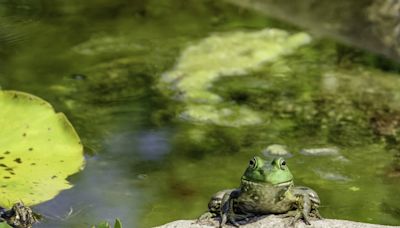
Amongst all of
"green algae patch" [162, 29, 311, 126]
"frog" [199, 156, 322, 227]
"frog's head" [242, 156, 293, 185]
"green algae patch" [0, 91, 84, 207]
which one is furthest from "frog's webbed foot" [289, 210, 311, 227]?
"green algae patch" [162, 29, 311, 126]

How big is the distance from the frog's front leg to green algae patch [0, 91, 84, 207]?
28.0 inches

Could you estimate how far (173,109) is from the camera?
4.39m

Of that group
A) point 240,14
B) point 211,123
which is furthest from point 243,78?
point 240,14

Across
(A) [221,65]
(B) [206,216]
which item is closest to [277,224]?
(B) [206,216]

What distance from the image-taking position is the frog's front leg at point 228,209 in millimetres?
2986

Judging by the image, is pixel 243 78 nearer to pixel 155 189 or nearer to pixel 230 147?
pixel 230 147

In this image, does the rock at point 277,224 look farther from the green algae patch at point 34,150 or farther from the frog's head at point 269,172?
the green algae patch at point 34,150

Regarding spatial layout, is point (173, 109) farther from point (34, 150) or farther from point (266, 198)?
point (266, 198)

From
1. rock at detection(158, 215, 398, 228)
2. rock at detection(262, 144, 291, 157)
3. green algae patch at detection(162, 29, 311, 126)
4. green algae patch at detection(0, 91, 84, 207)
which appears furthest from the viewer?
green algae patch at detection(162, 29, 311, 126)

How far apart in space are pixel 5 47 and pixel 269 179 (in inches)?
97.1

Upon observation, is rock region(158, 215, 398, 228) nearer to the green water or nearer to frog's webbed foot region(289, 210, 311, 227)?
frog's webbed foot region(289, 210, 311, 227)

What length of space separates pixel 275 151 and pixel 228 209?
39.0 inches

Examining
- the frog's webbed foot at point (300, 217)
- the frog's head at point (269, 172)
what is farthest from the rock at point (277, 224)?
the frog's head at point (269, 172)

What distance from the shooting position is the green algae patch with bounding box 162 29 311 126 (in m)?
4.37
